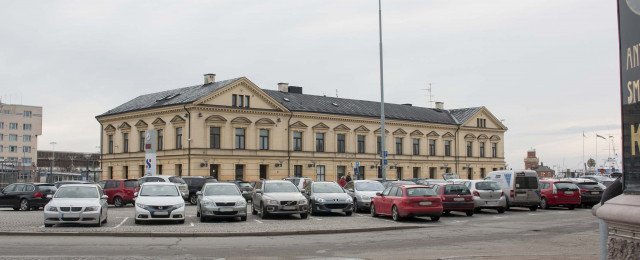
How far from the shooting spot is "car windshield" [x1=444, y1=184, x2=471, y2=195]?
26.7 m

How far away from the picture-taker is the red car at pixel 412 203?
77.5 ft

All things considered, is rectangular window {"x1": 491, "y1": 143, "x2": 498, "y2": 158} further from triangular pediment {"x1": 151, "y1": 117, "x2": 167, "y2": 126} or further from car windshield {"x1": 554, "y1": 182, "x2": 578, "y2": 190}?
car windshield {"x1": 554, "y1": 182, "x2": 578, "y2": 190}

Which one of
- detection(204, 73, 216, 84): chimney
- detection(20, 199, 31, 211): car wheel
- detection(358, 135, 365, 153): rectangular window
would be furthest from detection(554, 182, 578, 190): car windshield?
detection(204, 73, 216, 84): chimney

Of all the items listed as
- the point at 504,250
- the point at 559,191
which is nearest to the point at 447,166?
the point at 559,191

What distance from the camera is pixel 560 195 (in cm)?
3117

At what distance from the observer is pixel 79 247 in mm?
15039

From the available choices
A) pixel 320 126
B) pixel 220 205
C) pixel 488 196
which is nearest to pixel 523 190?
pixel 488 196

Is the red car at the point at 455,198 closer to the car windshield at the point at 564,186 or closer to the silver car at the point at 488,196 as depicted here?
the silver car at the point at 488,196

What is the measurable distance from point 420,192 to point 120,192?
18317 mm

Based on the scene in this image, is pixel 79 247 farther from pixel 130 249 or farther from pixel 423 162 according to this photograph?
pixel 423 162

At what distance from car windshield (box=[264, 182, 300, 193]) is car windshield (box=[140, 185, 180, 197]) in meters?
4.17

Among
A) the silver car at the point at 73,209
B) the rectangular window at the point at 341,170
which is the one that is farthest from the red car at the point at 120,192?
the rectangular window at the point at 341,170

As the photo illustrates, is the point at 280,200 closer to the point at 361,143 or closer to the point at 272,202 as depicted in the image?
the point at 272,202

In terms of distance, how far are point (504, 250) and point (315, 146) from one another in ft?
154
